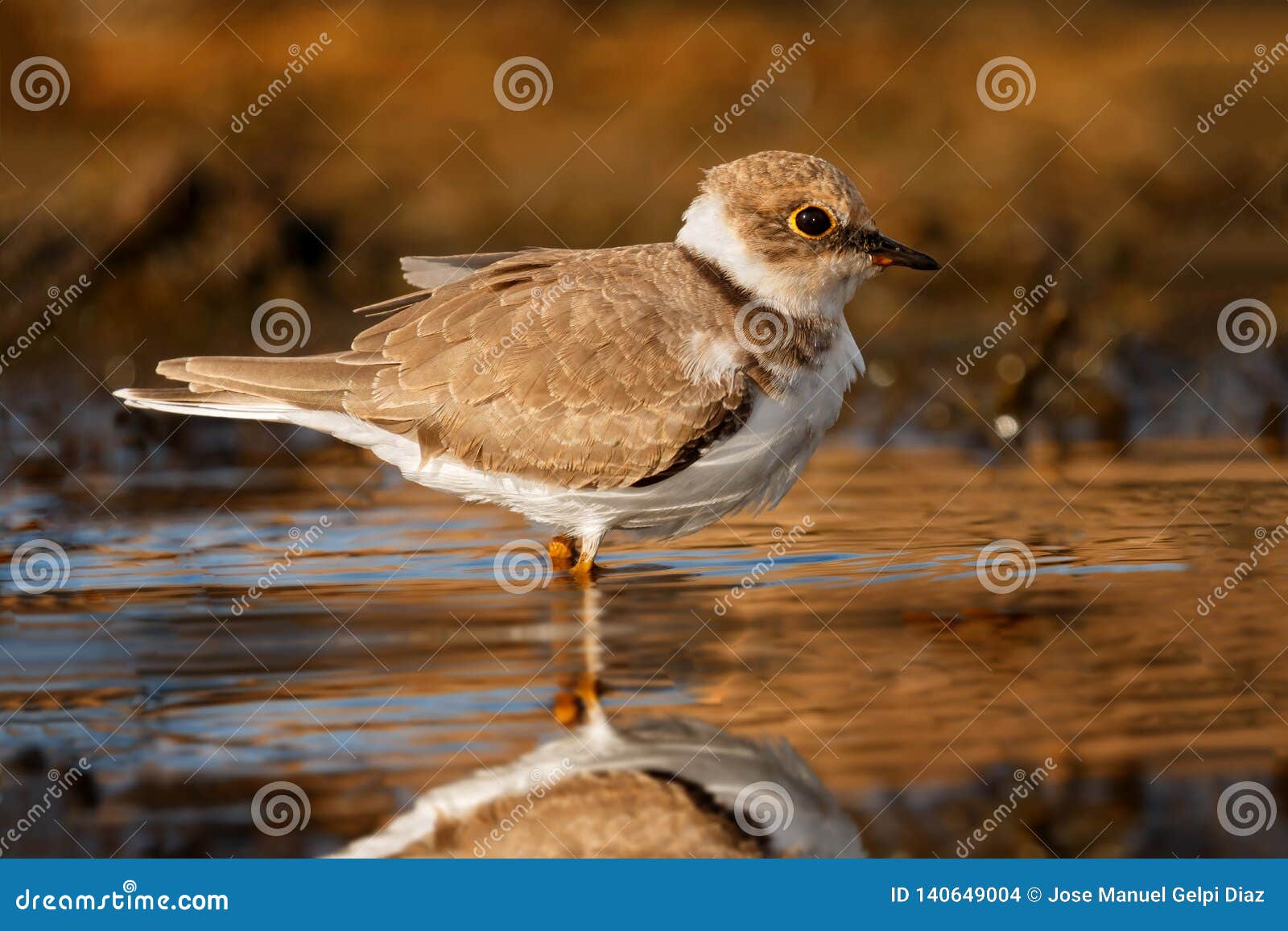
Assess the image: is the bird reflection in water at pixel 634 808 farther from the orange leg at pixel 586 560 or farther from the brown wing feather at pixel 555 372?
the orange leg at pixel 586 560

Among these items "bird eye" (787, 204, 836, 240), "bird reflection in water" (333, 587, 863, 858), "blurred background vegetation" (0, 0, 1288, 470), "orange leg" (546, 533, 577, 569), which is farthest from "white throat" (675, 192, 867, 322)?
"blurred background vegetation" (0, 0, 1288, 470)

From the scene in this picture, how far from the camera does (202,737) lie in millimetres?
6109

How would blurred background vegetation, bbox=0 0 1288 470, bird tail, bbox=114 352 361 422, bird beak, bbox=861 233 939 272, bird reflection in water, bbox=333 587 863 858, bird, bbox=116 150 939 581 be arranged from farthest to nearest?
blurred background vegetation, bbox=0 0 1288 470 → bird tail, bbox=114 352 361 422 → bird beak, bbox=861 233 939 272 → bird, bbox=116 150 939 581 → bird reflection in water, bbox=333 587 863 858

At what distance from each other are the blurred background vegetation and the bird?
5.17 m

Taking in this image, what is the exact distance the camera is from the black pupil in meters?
8.34

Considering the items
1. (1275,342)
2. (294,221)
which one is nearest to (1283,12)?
(1275,342)

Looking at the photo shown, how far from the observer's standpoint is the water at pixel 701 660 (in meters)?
5.48

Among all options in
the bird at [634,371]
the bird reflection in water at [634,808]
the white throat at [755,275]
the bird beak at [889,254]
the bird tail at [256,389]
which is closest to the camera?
the bird reflection in water at [634,808]

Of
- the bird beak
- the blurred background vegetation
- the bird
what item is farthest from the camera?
the blurred background vegetation

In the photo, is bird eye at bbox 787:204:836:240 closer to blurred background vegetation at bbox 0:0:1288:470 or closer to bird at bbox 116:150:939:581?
bird at bbox 116:150:939:581

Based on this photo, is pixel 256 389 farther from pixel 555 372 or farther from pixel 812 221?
pixel 812 221

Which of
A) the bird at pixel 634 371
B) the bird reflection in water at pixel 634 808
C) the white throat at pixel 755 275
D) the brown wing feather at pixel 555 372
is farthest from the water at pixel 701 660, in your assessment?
the white throat at pixel 755 275

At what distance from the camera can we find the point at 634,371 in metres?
8.08

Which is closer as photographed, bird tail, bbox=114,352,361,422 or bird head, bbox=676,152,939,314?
bird head, bbox=676,152,939,314
